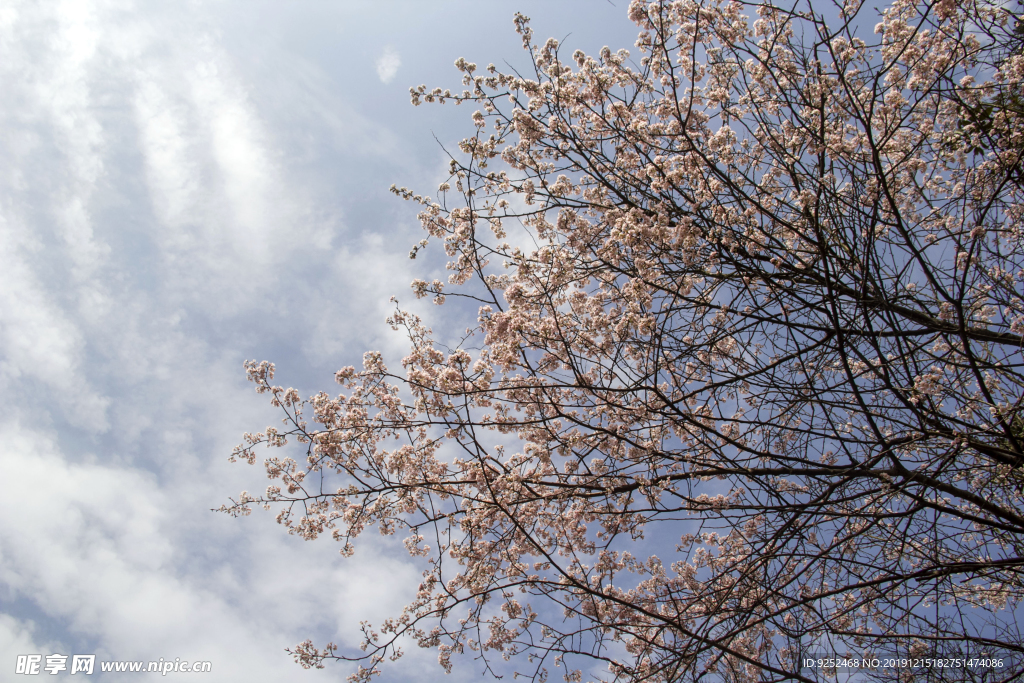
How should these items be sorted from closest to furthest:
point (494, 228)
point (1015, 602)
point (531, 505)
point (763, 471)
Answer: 1. point (763, 471)
2. point (1015, 602)
3. point (531, 505)
4. point (494, 228)

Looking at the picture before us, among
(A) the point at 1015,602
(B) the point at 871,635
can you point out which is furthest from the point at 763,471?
(A) the point at 1015,602

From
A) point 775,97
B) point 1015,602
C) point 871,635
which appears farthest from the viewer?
point 1015,602

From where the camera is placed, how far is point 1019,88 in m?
5.07

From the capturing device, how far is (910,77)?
5148 mm

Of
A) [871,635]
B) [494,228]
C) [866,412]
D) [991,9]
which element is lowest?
[871,635]

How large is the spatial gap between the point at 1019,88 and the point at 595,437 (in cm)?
549

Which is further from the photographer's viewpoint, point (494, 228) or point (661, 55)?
point (494, 228)

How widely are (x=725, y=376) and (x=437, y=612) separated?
3.73 metres

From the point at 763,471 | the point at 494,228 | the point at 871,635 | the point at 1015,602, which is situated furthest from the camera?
the point at 494,228

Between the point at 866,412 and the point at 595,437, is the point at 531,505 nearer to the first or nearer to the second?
the point at 595,437

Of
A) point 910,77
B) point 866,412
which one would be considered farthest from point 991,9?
point 866,412

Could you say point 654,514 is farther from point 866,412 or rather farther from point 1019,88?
point 1019,88

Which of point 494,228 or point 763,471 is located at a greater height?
point 494,228

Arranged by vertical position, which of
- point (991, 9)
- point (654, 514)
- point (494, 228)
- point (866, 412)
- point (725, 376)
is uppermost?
point (991, 9)
